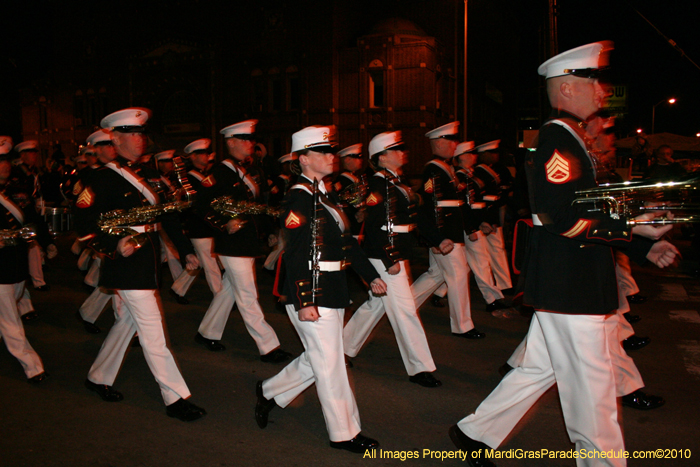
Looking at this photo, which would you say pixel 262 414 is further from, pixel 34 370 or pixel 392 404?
pixel 34 370

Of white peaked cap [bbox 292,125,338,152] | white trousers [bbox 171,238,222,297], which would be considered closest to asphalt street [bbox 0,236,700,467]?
white trousers [bbox 171,238,222,297]

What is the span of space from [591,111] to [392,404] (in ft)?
8.74

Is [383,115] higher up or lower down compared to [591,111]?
higher up

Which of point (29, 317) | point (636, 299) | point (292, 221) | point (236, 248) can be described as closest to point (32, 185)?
point (29, 317)

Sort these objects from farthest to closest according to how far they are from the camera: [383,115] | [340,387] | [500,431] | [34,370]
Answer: [383,115] < [34,370] < [340,387] < [500,431]

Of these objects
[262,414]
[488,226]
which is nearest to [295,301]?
[262,414]

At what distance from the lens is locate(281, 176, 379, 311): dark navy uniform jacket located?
3.54 metres

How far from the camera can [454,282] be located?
19.8ft

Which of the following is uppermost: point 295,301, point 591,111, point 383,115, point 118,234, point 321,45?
point 321,45

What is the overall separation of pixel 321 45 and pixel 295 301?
28.9 meters

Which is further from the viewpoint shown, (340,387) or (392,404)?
(392,404)

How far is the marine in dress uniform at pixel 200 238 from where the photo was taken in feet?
24.3

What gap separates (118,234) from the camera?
4.13m

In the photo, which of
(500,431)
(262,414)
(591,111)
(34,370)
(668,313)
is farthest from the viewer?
(668,313)
